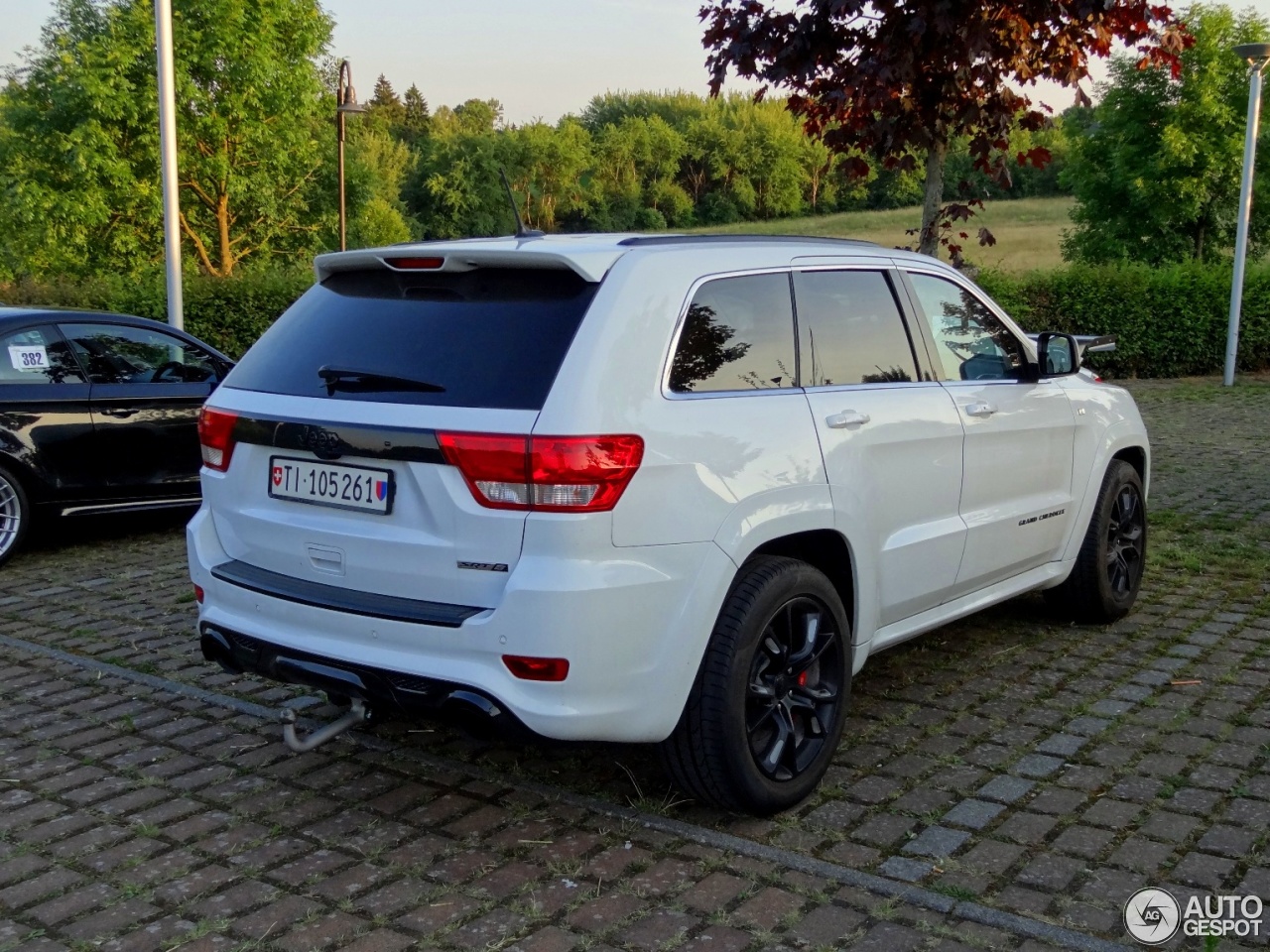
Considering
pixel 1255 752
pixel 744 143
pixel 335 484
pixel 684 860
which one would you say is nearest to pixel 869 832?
pixel 684 860

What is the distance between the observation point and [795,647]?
412 centimetres

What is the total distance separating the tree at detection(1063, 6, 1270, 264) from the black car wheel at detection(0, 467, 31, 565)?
2618 centimetres

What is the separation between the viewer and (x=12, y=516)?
25.2 ft

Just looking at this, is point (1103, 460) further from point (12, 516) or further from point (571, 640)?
point (12, 516)

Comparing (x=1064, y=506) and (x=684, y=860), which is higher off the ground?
(x=1064, y=506)

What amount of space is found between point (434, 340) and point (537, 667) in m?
1.06

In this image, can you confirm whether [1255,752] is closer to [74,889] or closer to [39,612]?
[74,889]

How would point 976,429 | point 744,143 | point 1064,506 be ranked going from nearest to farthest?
1. point 976,429
2. point 1064,506
3. point 744,143

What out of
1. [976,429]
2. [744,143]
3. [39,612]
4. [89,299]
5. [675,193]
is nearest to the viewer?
[976,429]

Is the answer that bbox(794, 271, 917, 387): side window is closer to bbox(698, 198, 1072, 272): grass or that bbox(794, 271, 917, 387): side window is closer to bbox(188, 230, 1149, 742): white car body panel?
bbox(188, 230, 1149, 742): white car body panel

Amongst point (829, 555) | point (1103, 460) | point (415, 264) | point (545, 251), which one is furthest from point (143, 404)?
point (1103, 460)

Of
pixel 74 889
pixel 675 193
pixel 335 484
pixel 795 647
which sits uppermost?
pixel 675 193

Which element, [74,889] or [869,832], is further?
[869,832]

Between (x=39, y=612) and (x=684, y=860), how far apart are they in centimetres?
440
